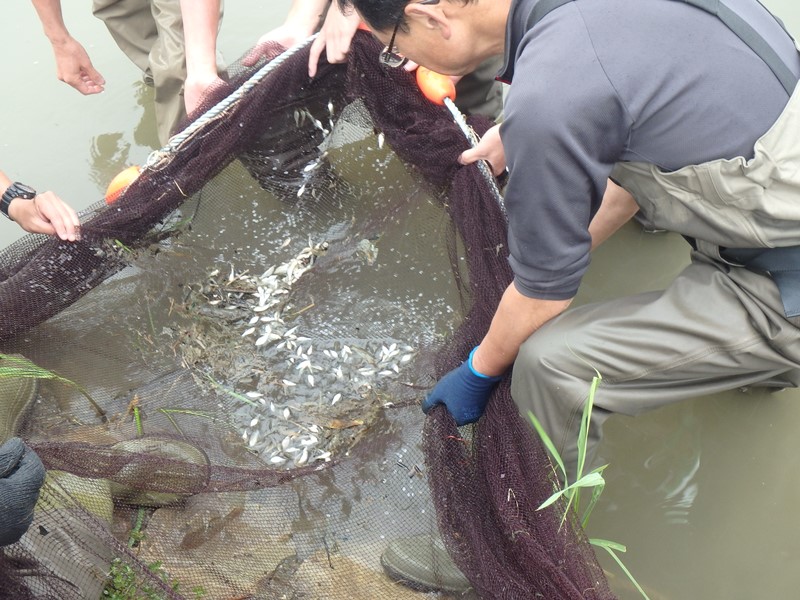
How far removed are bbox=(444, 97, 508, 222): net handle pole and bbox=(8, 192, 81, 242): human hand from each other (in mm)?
1406

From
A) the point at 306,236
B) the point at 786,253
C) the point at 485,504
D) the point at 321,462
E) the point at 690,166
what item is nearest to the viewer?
the point at 690,166

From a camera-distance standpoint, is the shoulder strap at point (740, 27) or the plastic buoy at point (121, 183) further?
the plastic buoy at point (121, 183)

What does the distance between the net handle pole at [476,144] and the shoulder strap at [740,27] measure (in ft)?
2.58

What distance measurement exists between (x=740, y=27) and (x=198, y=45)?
7.19 feet

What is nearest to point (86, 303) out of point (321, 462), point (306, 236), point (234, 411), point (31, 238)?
point (31, 238)

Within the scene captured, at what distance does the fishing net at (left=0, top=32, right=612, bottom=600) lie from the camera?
209 centimetres

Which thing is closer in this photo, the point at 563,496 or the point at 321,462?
the point at 563,496

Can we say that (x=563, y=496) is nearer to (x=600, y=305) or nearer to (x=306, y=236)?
(x=600, y=305)

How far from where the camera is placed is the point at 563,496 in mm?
2027

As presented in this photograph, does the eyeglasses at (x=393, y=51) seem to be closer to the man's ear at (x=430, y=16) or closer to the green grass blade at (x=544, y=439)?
the man's ear at (x=430, y=16)

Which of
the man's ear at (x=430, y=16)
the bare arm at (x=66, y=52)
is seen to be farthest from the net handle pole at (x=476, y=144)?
the bare arm at (x=66, y=52)

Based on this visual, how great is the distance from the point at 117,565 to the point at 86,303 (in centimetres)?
111

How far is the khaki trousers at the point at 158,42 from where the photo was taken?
11.0ft

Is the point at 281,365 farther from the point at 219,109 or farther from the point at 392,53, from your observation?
the point at 392,53
